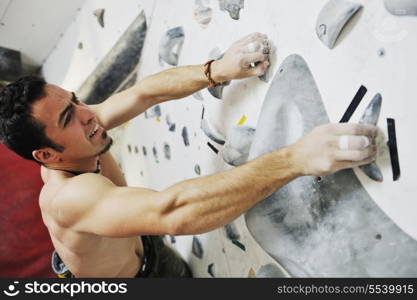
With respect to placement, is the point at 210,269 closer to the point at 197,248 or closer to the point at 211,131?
the point at 197,248

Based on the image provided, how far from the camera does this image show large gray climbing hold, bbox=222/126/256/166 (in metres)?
0.99

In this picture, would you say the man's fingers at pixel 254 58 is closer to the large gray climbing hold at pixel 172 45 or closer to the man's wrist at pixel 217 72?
the man's wrist at pixel 217 72

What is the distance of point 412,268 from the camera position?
2.11 ft

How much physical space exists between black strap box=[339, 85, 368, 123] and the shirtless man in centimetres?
7

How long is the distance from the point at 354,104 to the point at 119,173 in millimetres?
1079

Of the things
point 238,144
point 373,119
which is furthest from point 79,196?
point 373,119

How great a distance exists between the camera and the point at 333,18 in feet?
2.27

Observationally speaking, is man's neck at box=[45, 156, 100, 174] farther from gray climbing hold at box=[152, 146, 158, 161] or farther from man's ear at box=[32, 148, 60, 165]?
gray climbing hold at box=[152, 146, 158, 161]

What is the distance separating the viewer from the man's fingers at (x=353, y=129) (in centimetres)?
63

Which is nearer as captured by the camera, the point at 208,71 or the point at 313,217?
the point at 313,217

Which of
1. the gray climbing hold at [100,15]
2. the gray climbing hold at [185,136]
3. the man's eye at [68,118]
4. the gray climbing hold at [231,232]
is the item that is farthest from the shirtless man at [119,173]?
the gray climbing hold at [100,15]

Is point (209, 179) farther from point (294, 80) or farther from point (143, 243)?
point (143, 243)

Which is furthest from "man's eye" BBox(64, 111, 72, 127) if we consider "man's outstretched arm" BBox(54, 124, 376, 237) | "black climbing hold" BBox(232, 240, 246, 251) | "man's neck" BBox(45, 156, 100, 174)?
"black climbing hold" BBox(232, 240, 246, 251)

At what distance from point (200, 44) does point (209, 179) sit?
639 mm
